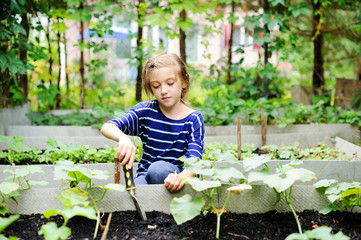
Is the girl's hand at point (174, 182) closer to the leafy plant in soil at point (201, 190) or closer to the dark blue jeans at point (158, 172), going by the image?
the leafy plant in soil at point (201, 190)

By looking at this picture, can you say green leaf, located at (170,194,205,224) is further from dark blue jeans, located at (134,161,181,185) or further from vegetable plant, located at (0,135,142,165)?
vegetable plant, located at (0,135,142,165)

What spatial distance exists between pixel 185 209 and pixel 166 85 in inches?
29.3

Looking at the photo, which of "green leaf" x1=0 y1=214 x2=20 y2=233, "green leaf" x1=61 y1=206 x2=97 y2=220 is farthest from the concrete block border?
"green leaf" x1=0 y1=214 x2=20 y2=233

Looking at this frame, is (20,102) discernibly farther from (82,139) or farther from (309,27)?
(309,27)

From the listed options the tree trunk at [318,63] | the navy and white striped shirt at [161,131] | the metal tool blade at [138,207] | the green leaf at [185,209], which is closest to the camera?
the green leaf at [185,209]

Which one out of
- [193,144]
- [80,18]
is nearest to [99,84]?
[80,18]

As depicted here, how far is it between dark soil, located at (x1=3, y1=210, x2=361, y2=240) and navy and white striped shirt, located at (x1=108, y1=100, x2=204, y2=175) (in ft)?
1.62

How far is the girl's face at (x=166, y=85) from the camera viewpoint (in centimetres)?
187

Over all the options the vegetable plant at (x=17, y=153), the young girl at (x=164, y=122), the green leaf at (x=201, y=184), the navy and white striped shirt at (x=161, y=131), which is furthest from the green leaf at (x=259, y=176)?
the vegetable plant at (x=17, y=153)

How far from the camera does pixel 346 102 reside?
5.12 meters

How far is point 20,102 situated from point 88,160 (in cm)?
192

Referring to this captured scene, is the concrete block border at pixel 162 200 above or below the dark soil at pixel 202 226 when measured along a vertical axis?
above

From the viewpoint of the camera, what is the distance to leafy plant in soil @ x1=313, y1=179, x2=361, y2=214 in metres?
1.51

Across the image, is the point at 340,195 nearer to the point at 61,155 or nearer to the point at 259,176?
the point at 259,176
